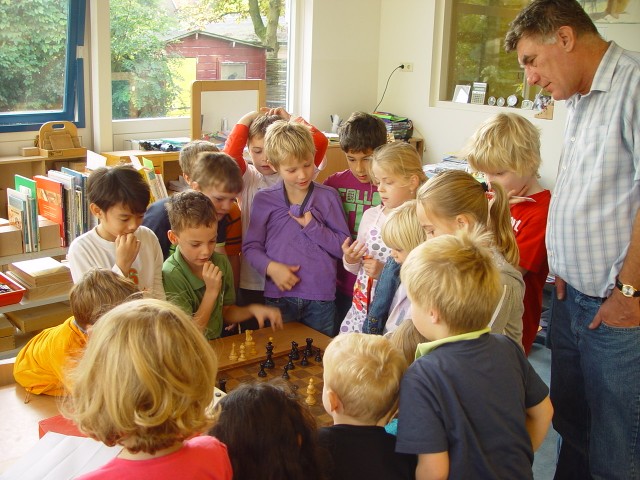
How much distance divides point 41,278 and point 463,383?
9.58ft

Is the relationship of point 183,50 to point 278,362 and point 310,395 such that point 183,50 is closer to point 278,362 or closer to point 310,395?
point 278,362

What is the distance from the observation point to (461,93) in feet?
18.3

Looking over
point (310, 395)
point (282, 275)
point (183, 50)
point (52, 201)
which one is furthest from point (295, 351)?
point (183, 50)

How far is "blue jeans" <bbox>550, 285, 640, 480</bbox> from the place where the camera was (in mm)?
2010

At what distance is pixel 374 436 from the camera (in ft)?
4.67

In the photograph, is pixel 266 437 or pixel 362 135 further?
pixel 362 135

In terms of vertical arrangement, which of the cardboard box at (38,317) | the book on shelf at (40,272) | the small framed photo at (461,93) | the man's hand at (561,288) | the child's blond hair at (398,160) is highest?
the small framed photo at (461,93)

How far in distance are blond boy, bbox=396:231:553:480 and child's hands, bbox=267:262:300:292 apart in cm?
119

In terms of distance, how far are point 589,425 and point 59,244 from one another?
2.98 meters

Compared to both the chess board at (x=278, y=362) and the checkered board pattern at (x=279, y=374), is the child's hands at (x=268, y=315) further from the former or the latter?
the checkered board pattern at (x=279, y=374)

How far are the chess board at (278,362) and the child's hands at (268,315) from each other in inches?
1.2

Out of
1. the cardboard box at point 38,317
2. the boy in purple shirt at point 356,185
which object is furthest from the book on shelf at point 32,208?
the boy in purple shirt at point 356,185

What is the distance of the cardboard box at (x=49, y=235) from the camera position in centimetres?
380

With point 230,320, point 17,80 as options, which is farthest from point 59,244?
point 230,320
